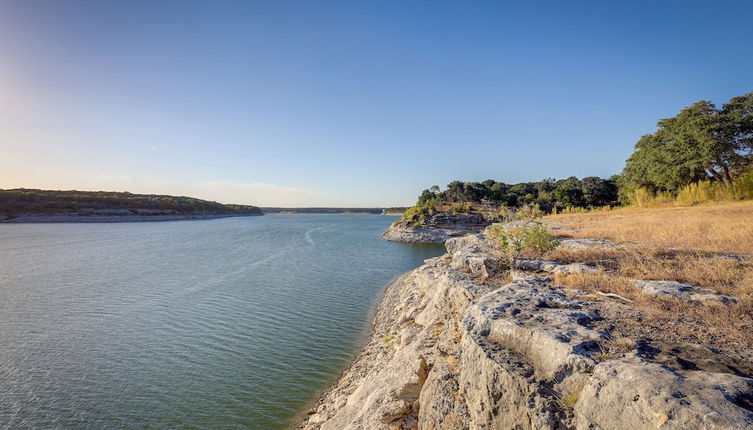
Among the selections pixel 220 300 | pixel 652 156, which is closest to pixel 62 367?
pixel 220 300

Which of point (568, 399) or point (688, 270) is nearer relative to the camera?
point (568, 399)

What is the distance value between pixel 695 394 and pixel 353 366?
40.0 feet

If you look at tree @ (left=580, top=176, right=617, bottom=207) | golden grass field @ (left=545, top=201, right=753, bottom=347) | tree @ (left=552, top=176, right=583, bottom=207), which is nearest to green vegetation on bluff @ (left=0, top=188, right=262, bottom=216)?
golden grass field @ (left=545, top=201, right=753, bottom=347)

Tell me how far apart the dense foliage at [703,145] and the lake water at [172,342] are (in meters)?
35.5

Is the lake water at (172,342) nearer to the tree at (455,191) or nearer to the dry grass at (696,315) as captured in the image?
the dry grass at (696,315)

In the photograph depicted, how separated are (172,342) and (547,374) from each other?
57.1 ft

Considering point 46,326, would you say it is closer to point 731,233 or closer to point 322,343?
point 322,343

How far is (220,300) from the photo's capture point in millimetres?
22781

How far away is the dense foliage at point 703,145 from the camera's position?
33.3 m

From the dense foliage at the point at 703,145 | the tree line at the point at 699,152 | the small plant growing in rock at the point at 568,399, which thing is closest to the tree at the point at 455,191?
the tree line at the point at 699,152

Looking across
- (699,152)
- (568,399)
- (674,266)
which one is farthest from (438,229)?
(568,399)

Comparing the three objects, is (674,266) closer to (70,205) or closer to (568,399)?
(568,399)

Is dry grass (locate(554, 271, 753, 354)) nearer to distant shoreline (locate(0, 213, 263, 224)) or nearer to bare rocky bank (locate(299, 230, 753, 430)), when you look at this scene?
bare rocky bank (locate(299, 230, 753, 430))

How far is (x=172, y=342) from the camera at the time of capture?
15.9m
